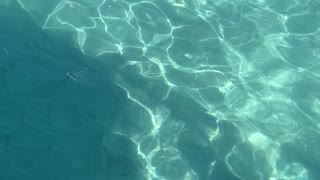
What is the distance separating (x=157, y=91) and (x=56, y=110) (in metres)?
2.53

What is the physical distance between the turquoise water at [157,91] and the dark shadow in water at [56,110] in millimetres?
24

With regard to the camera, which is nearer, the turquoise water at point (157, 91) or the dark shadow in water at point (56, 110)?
the dark shadow in water at point (56, 110)

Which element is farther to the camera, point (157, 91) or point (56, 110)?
point (157, 91)

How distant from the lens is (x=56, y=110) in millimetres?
10344

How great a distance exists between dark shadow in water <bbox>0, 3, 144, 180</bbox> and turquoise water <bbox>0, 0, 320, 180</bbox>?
0.02 m

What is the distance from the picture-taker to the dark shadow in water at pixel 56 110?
9.38 m

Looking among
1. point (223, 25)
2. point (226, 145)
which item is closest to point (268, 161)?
point (226, 145)

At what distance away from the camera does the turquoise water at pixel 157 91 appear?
9.77m

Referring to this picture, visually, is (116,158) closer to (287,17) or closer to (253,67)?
(253,67)

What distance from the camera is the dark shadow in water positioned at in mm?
9383

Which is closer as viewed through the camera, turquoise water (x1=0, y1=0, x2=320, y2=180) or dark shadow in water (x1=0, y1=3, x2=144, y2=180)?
dark shadow in water (x1=0, y1=3, x2=144, y2=180)

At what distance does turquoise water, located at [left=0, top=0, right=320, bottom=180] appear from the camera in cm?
977

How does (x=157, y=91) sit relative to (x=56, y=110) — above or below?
above

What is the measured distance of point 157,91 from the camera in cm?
1123
